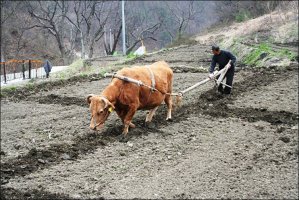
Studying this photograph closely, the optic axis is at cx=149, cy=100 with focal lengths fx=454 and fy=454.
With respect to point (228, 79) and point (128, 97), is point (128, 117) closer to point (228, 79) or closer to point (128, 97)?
point (128, 97)

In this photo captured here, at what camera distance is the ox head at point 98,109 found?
8.08 m

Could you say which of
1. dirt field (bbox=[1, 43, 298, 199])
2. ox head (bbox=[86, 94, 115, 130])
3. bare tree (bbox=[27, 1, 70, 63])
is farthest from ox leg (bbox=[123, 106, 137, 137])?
Result: bare tree (bbox=[27, 1, 70, 63])

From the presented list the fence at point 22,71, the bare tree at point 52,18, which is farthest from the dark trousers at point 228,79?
the bare tree at point 52,18

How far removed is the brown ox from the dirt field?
1.53 ft

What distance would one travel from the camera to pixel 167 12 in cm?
6956

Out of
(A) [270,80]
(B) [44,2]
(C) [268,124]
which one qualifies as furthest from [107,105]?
(B) [44,2]

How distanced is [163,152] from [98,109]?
139 centimetres

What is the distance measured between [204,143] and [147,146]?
1.07 m

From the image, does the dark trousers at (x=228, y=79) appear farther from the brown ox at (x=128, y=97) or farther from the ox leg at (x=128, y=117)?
the ox leg at (x=128, y=117)

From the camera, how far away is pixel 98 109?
8.07 metres

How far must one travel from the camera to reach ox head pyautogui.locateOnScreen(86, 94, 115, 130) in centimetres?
808

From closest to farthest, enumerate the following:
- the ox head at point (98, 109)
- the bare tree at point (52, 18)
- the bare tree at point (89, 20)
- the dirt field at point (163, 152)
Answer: the dirt field at point (163, 152), the ox head at point (98, 109), the bare tree at point (52, 18), the bare tree at point (89, 20)

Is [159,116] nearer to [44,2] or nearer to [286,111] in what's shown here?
[286,111]

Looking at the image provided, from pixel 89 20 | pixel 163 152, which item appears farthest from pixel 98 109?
pixel 89 20
